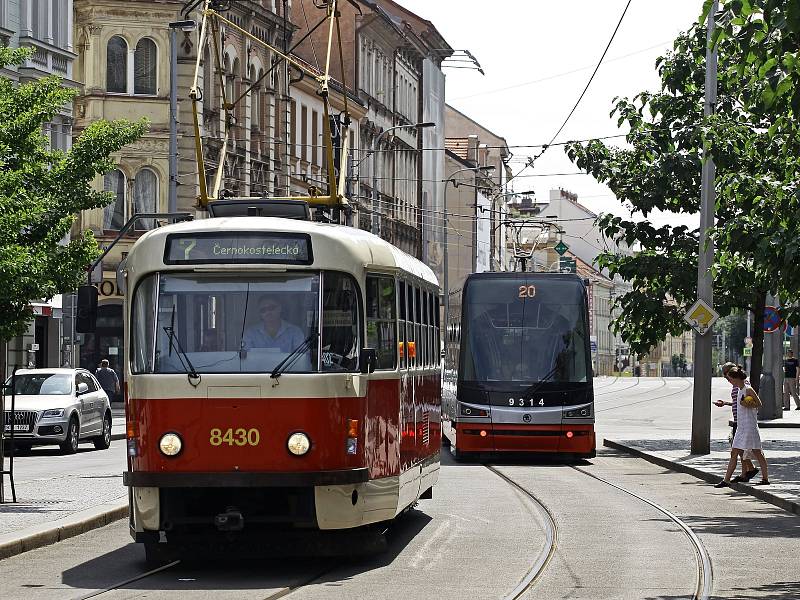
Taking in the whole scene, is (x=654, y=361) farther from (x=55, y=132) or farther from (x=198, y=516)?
(x=198, y=516)

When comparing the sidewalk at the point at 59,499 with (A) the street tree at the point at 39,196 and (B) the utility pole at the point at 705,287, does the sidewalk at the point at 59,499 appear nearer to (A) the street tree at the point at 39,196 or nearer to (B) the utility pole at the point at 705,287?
(A) the street tree at the point at 39,196

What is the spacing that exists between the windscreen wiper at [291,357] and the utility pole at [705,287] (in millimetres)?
17869

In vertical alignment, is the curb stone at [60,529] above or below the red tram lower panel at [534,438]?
A: below

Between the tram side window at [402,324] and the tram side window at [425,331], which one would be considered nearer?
the tram side window at [402,324]

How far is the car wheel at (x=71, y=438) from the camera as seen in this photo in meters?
32.6

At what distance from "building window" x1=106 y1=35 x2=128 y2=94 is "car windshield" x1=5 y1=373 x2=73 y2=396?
21.9m

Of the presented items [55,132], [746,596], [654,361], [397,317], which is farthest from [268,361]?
[654,361]

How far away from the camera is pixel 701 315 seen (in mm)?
31062

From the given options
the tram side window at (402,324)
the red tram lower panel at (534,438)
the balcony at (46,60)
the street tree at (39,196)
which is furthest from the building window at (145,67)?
the tram side window at (402,324)

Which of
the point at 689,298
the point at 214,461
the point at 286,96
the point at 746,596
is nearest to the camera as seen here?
the point at 746,596

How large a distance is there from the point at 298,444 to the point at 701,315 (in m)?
18.6

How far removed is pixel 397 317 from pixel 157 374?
2733 millimetres

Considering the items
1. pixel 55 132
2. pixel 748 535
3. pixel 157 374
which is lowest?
pixel 748 535

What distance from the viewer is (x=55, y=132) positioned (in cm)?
4700
